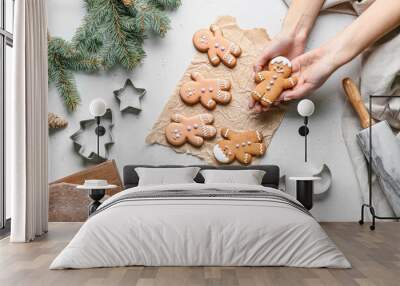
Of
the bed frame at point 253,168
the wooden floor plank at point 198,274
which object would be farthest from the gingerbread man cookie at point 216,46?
the wooden floor plank at point 198,274

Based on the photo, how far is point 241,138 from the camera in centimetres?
633

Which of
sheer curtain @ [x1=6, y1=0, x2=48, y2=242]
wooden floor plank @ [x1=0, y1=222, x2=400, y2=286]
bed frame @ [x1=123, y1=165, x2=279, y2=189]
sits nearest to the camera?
wooden floor plank @ [x1=0, y1=222, x2=400, y2=286]

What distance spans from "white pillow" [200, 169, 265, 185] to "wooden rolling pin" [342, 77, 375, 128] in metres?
1.26

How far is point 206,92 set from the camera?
20.8 ft

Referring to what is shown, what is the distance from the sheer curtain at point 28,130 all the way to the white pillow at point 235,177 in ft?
5.40

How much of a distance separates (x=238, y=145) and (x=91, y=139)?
1633 mm

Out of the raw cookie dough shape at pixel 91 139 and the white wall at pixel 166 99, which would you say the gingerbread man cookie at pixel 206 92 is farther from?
the raw cookie dough shape at pixel 91 139

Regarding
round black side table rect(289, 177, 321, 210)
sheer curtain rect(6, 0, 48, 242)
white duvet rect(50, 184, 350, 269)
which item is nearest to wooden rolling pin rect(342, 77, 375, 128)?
round black side table rect(289, 177, 321, 210)

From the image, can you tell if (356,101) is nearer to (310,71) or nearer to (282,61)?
→ (310,71)

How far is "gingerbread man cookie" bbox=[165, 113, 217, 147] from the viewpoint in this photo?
20.7 feet

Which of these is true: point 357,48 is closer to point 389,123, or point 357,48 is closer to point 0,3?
point 389,123

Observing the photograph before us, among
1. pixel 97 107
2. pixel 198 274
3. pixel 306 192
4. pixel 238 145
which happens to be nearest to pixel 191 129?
pixel 238 145

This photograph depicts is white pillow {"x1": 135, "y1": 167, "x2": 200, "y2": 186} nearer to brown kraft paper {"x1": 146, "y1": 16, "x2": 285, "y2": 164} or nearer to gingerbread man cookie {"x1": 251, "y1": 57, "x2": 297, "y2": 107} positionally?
brown kraft paper {"x1": 146, "y1": 16, "x2": 285, "y2": 164}

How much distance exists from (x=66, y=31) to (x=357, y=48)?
3174mm
